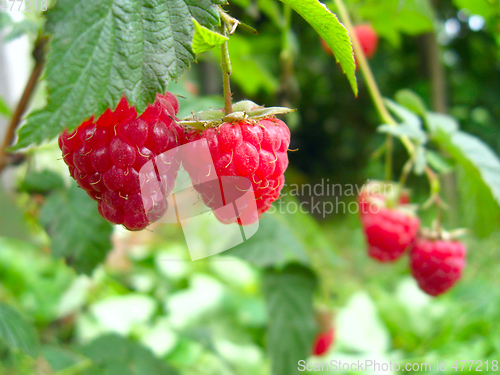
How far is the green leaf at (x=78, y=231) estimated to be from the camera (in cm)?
64

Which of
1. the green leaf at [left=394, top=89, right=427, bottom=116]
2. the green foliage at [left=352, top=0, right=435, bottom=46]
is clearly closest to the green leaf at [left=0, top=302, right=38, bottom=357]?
the green leaf at [left=394, top=89, right=427, bottom=116]

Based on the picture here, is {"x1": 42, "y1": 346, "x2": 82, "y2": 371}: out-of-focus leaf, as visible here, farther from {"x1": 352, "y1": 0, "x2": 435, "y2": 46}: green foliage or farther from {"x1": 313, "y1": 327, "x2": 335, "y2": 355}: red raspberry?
{"x1": 352, "y1": 0, "x2": 435, "y2": 46}: green foliage

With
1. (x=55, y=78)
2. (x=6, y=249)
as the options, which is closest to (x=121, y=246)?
(x=6, y=249)

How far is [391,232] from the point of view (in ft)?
2.87

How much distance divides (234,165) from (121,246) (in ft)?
5.75

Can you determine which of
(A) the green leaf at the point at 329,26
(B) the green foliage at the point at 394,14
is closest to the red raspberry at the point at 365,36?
(B) the green foliage at the point at 394,14

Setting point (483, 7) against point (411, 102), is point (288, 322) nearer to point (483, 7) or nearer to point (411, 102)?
point (411, 102)

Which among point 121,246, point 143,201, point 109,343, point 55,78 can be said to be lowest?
point 121,246

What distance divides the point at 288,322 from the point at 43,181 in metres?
0.61

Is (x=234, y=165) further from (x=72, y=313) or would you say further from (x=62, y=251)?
(x=72, y=313)

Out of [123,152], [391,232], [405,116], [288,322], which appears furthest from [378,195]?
[123,152]

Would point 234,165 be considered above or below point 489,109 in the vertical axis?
above

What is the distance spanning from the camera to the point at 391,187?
100cm

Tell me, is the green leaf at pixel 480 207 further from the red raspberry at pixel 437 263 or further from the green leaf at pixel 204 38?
the green leaf at pixel 204 38
